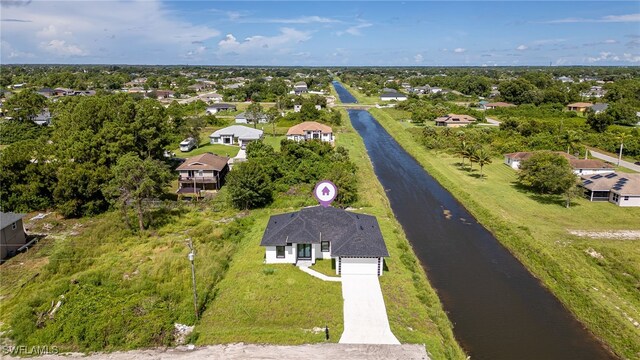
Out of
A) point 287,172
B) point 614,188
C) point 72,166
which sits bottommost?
point 614,188

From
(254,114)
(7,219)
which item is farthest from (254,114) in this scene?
(7,219)

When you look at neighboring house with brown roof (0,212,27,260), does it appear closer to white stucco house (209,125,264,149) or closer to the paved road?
white stucco house (209,125,264,149)

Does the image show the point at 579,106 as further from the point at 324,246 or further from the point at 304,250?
the point at 304,250

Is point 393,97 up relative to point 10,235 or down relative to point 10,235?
up

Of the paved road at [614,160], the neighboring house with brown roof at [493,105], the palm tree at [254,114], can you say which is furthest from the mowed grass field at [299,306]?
the neighboring house with brown roof at [493,105]

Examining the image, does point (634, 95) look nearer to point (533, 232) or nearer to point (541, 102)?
point (541, 102)

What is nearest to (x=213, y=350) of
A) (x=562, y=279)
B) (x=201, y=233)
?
(x=201, y=233)
